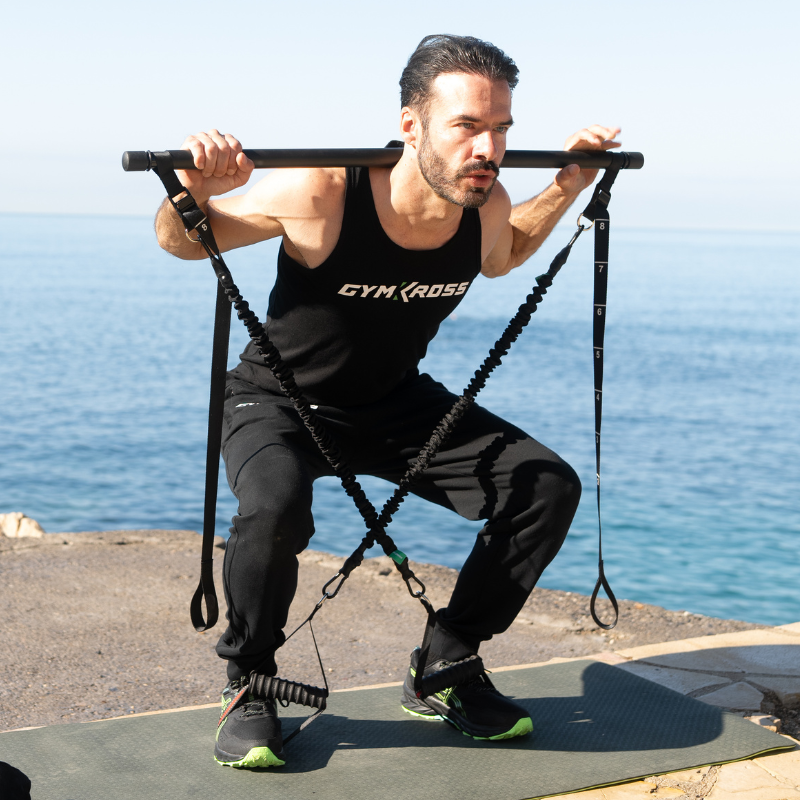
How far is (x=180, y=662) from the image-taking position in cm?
416

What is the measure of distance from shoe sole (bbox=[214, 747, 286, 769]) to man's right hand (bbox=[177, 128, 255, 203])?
1.64 meters

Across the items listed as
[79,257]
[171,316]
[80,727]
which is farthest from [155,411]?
[79,257]

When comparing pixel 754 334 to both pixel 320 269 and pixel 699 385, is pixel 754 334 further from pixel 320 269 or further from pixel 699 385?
pixel 320 269

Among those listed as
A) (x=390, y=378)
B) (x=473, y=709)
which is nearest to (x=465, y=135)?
(x=390, y=378)

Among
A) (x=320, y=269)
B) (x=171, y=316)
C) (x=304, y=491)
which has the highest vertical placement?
(x=320, y=269)

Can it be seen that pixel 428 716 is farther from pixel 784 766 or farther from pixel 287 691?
pixel 784 766

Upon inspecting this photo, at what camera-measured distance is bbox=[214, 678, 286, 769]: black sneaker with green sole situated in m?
2.83

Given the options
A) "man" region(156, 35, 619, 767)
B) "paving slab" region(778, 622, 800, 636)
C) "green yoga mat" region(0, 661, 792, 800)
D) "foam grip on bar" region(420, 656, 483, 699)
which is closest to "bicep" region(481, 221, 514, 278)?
"man" region(156, 35, 619, 767)

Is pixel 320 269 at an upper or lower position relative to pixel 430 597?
upper

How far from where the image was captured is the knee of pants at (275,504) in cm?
271

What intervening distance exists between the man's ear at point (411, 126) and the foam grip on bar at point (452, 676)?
5.60 feet

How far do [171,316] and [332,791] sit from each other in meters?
39.8

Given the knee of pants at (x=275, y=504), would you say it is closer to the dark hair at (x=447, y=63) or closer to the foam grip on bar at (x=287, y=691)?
the foam grip on bar at (x=287, y=691)

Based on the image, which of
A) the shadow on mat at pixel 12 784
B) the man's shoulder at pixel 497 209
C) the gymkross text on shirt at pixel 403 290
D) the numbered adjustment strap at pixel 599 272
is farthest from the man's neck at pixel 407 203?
the shadow on mat at pixel 12 784
